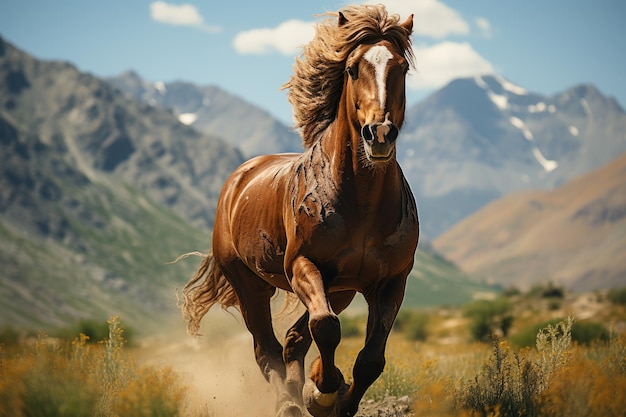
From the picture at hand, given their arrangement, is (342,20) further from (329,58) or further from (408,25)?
(408,25)

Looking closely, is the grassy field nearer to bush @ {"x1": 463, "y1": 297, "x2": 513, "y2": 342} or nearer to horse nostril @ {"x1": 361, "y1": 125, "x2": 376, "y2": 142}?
horse nostril @ {"x1": 361, "y1": 125, "x2": 376, "y2": 142}

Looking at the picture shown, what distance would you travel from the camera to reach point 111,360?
8.44 metres

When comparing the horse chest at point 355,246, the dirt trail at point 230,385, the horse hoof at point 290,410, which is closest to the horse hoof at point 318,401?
the horse hoof at point 290,410

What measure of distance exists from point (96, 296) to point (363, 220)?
147 m

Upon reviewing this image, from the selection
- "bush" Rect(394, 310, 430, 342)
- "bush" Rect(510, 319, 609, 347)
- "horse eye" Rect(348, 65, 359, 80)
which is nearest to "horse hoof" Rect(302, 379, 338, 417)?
"horse eye" Rect(348, 65, 359, 80)

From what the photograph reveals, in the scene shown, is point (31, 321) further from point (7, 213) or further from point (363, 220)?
point (363, 220)

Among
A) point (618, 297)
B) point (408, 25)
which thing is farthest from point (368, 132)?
point (618, 297)

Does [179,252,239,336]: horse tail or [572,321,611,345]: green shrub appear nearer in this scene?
[179,252,239,336]: horse tail

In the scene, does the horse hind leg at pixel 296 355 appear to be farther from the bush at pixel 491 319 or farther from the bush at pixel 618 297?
the bush at pixel 618 297

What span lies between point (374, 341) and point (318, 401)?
0.68 meters

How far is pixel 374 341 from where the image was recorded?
6.66 m

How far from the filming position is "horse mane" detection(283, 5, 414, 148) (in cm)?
683

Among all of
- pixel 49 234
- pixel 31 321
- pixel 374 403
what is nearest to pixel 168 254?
pixel 49 234

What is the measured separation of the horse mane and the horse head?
0.14 m
